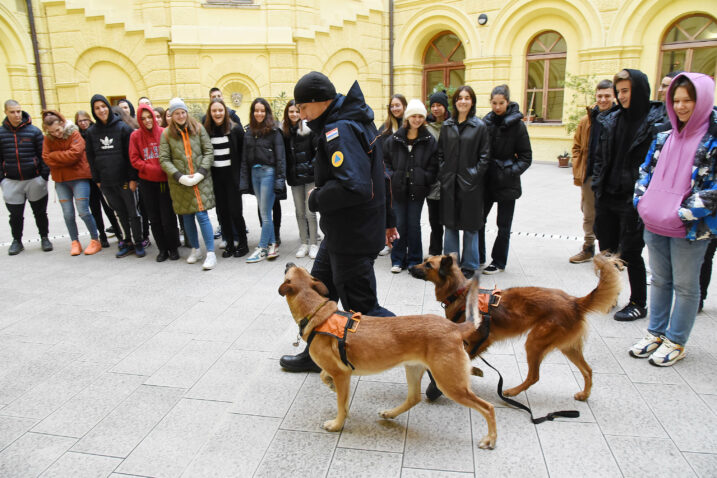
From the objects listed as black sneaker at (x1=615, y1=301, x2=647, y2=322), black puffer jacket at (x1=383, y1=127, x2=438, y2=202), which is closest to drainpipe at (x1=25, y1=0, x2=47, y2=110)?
black puffer jacket at (x1=383, y1=127, x2=438, y2=202)

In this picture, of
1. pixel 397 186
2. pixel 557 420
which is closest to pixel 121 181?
pixel 397 186

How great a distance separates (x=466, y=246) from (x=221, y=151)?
3.53 m

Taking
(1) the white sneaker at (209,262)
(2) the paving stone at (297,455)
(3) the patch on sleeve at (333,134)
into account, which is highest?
→ (3) the patch on sleeve at (333,134)

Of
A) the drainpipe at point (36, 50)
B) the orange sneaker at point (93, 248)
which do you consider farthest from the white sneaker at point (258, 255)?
the drainpipe at point (36, 50)

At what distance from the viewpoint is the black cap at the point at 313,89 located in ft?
10.1

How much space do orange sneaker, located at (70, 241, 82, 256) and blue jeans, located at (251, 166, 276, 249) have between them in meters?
2.88

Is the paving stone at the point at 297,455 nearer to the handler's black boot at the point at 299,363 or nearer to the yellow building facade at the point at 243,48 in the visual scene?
the handler's black boot at the point at 299,363

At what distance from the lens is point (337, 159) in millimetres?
3004

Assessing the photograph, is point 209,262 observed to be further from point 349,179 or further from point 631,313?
point 631,313

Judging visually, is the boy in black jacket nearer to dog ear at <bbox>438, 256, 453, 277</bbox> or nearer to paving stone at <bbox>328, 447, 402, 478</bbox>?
dog ear at <bbox>438, 256, 453, 277</bbox>

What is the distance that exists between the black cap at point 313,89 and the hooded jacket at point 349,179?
0.11 metres

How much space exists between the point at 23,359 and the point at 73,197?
393 centimetres

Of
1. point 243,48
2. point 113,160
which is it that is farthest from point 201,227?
point 243,48

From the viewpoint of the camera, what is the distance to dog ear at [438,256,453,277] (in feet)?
11.2
